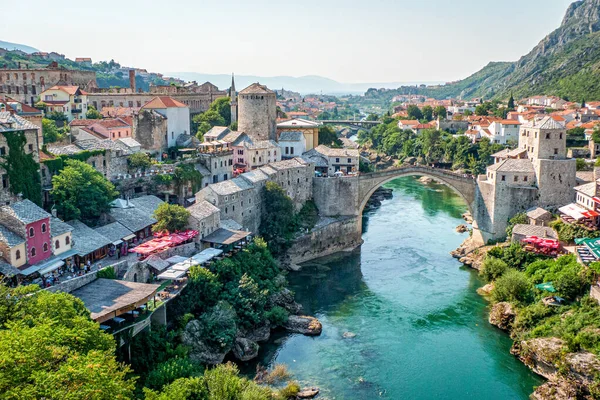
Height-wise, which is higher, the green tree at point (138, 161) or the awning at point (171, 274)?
the green tree at point (138, 161)

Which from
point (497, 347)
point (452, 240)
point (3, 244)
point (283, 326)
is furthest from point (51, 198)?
point (452, 240)

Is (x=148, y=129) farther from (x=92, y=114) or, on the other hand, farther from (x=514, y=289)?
(x=514, y=289)

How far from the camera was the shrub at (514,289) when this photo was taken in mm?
26844

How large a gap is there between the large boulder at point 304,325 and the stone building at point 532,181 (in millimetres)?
14911

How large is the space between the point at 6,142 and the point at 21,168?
1298mm

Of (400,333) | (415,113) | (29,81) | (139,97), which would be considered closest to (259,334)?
(400,333)

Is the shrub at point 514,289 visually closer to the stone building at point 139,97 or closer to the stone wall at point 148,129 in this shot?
the stone wall at point 148,129

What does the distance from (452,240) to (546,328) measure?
1633cm

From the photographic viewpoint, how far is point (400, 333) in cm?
2577

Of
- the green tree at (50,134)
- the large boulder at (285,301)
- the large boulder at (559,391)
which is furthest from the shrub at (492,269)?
the green tree at (50,134)

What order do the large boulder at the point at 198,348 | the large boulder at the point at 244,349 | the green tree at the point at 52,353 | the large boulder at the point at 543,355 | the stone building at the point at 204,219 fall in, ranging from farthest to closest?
the stone building at the point at 204,219
the large boulder at the point at 244,349
the large boulder at the point at 198,348
the large boulder at the point at 543,355
the green tree at the point at 52,353

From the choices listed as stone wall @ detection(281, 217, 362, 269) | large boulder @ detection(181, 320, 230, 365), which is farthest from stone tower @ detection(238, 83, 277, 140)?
large boulder @ detection(181, 320, 230, 365)

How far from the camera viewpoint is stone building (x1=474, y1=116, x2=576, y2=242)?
112 ft

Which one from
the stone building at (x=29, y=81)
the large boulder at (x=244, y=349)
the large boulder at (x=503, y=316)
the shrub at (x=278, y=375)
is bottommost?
the shrub at (x=278, y=375)
